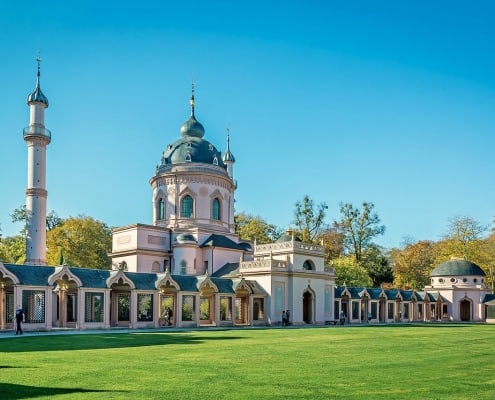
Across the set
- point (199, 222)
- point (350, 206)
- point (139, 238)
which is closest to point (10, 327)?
point (139, 238)

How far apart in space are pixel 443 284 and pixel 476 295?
3.99 metres

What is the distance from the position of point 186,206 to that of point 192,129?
9569 millimetres

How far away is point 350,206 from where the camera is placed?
81625mm

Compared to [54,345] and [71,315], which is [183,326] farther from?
[54,345]

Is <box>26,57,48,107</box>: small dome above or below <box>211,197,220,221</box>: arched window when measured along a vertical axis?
above

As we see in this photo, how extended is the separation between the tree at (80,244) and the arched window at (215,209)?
62.4 feet

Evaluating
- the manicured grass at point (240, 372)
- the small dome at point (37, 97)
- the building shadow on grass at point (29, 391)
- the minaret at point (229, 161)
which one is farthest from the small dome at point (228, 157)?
the building shadow on grass at point (29, 391)

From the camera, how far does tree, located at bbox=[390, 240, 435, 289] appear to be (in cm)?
8831

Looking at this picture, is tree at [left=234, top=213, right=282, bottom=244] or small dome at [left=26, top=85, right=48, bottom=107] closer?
small dome at [left=26, top=85, right=48, bottom=107]

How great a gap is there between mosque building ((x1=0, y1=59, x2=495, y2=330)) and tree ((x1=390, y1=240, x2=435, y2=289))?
621 inches

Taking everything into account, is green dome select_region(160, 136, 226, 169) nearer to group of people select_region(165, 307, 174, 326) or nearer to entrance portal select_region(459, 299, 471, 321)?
group of people select_region(165, 307, 174, 326)

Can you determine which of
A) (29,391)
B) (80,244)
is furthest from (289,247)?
(29,391)

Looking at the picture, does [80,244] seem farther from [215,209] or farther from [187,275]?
[187,275]

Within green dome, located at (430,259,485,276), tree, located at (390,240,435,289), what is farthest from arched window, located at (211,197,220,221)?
tree, located at (390,240,435,289)
